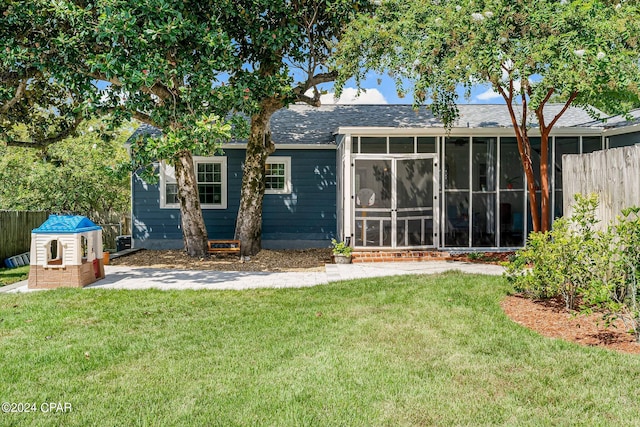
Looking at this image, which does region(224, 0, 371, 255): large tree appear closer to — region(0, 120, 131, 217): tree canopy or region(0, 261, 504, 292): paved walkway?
region(0, 261, 504, 292): paved walkway

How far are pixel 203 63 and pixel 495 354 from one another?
7.22m

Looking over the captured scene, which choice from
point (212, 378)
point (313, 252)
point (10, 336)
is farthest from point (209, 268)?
point (212, 378)

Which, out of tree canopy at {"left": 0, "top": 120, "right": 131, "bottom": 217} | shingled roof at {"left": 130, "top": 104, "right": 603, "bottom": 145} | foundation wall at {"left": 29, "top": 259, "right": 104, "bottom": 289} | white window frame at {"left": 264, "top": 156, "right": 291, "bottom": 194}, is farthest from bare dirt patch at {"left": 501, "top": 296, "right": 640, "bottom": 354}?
tree canopy at {"left": 0, "top": 120, "right": 131, "bottom": 217}

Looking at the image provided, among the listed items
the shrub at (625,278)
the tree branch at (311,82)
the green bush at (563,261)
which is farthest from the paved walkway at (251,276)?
the tree branch at (311,82)

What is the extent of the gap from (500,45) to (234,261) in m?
7.11

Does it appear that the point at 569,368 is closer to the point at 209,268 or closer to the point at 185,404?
the point at 185,404

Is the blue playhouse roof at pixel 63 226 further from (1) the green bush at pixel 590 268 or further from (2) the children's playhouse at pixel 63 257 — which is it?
(1) the green bush at pixel 590 268

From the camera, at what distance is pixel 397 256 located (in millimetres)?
10539

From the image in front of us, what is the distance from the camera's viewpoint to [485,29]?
25.5 feet

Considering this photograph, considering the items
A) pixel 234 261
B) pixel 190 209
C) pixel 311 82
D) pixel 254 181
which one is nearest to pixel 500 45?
pixel 311 82

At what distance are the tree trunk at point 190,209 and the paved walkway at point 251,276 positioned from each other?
5.77 feet

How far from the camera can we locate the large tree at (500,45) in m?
7.36

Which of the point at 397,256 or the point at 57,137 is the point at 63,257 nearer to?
the point at 57,137

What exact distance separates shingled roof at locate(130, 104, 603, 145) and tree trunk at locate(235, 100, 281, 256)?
1705mm
